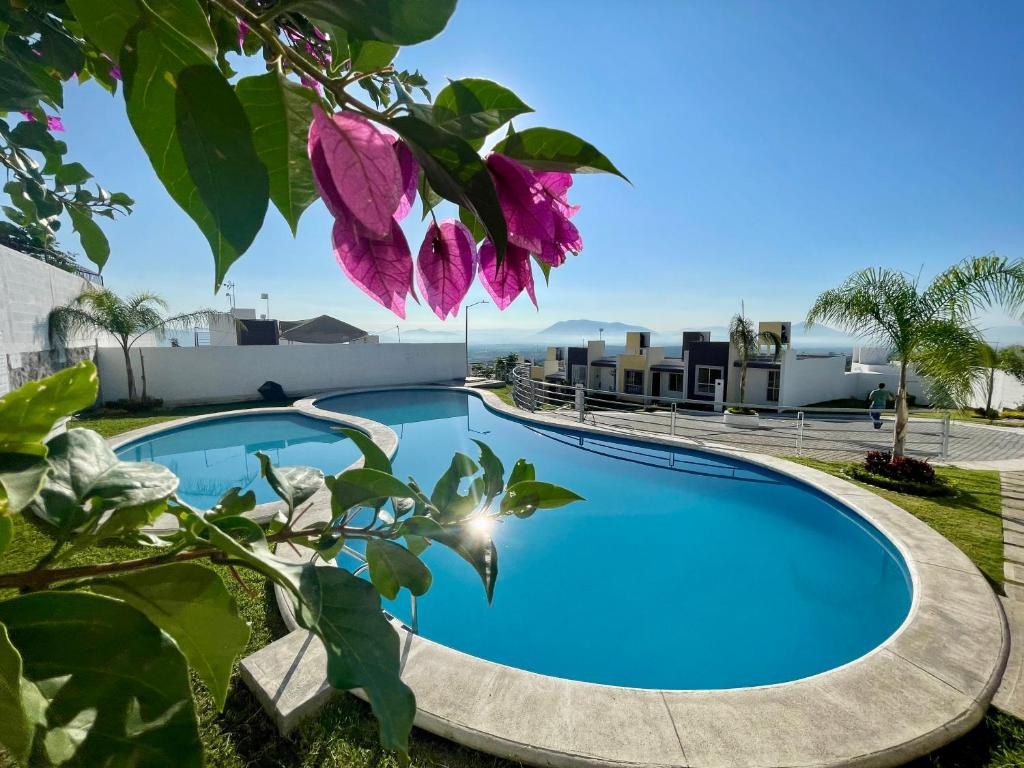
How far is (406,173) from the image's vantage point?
1.16 feet

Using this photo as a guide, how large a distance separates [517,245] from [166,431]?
1155cm

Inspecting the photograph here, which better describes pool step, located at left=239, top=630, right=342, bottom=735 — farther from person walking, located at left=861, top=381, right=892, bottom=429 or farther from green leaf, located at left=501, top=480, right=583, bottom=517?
person walking, located at left=861, top=381, right=892, bottom=429

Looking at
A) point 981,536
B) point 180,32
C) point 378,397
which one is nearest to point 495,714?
point 180,32

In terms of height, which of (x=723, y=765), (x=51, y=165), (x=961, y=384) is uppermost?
(x=51, y=165)

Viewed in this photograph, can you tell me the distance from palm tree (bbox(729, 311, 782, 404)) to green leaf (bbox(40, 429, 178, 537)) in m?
20.9

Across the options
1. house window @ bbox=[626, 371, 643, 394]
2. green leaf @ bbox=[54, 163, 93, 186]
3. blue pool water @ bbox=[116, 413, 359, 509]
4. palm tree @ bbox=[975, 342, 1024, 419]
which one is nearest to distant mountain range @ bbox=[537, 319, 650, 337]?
house window @ bbox=[626, 371, 643, 394]

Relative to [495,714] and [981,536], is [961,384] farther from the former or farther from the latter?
[495,714]

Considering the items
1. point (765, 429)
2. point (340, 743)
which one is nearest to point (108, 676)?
point (340, 743)

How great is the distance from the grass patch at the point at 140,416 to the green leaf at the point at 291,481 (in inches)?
377

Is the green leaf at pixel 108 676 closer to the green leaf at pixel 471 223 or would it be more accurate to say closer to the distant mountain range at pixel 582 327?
the green leaf at pixel 471 223

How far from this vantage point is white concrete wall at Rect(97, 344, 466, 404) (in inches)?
504

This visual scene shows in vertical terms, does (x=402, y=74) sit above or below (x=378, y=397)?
above

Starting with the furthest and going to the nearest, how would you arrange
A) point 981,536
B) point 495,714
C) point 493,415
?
point 493,415
point 981,536
point 495,714

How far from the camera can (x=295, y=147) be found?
0.29 meters
